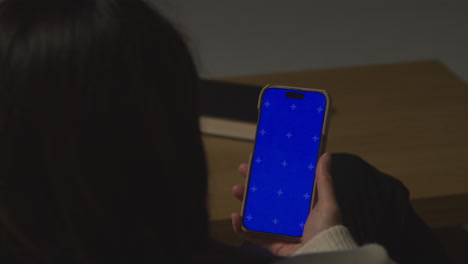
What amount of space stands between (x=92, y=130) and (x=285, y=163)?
1.45ft

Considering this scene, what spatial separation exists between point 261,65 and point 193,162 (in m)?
1.97

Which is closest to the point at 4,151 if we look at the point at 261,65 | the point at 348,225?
the point at 348,225

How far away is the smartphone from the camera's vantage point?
0.83 meters

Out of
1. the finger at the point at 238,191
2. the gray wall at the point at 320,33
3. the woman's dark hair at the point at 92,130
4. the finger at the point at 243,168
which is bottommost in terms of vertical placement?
the gray wall at the point at 320,33

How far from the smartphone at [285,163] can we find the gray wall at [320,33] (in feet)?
4.97

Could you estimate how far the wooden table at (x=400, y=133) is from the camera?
0.95m

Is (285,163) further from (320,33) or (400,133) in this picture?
(320,33)

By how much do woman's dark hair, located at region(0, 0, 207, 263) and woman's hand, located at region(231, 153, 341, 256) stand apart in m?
0.32

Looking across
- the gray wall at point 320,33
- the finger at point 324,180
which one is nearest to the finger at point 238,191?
the finger at point 324,180

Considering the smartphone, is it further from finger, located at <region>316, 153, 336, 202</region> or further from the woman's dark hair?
the woman's dark hair

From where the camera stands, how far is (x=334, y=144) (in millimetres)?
1059

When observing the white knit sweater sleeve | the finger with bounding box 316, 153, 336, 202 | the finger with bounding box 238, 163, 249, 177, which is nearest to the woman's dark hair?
the white knit sweater sleeve

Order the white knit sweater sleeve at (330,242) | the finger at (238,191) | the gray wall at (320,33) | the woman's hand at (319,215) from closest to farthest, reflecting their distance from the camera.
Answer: the white knit sweater sleeve at (330,242)
the woman's hand at (319,215)
the finger at (238,191)
the gray wall at (320,33)

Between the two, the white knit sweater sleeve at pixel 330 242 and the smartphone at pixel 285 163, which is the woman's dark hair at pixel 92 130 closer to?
the white knit sweater sleeve at pixel 330 242
